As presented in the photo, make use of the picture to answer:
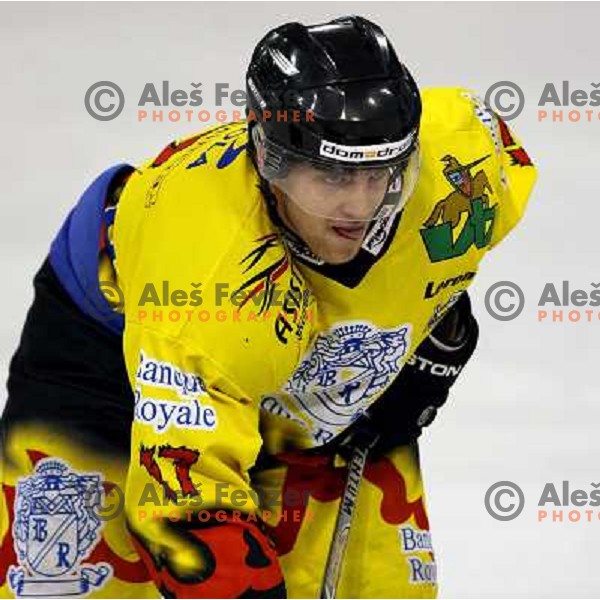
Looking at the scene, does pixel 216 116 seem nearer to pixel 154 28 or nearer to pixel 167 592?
pixel 154 28

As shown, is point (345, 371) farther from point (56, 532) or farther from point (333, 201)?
point (56, 532)

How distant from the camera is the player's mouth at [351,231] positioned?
2109 millimetres

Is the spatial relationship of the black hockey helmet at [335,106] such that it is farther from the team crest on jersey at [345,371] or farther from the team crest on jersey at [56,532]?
the team crest on jersey at [56,532]

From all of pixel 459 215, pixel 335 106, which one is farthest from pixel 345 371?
pixel 335 106

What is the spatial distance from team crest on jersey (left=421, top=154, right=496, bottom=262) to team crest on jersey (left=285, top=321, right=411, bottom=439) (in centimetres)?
11

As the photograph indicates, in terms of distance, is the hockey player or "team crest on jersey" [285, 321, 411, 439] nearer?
the hockey player

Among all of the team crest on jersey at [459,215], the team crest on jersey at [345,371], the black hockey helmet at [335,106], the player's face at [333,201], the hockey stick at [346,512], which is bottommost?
the hockey stick at [346,512]

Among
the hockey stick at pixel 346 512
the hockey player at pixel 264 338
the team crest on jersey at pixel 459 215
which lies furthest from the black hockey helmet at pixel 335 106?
the hockey stick at pixel 346 512

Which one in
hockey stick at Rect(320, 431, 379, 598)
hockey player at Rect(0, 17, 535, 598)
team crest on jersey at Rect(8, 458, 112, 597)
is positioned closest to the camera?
hockey player at Rect(0, 17, 535, 598)

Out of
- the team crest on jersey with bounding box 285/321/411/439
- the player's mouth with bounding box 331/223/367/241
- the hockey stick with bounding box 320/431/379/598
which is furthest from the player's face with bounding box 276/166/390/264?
the hockey stick with bounding box 320/431/379/598

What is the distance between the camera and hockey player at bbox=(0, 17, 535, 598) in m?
2.05

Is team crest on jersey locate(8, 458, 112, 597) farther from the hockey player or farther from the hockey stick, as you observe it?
the hockey stick

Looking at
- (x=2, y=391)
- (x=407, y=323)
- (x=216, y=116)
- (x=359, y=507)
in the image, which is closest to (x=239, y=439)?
A: (x=407, y=323)

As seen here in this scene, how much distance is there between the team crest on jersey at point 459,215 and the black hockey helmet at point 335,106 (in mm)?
139
